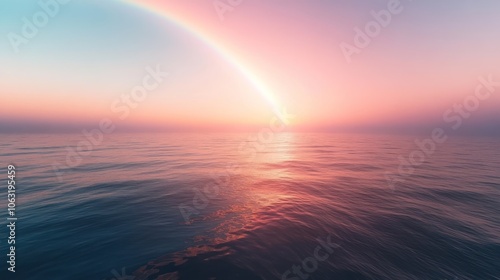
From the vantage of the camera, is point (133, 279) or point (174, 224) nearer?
point (133, 279)

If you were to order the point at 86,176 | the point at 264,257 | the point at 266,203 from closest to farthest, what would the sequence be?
the point at 264,257 < the point at 266,203 < the point at 86,176

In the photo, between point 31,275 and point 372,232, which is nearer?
point 31,275

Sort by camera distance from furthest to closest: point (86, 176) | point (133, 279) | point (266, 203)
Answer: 1. point (86, 176)
2. point (266, 203)
3. point (133, 279)

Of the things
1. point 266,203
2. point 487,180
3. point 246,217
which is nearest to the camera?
point 246,217

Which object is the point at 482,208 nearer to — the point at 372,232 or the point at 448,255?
the point at 448,255

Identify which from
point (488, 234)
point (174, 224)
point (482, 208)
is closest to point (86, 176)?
point (174, 224)

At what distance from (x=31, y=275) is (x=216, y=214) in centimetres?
604

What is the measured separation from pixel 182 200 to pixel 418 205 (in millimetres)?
13924

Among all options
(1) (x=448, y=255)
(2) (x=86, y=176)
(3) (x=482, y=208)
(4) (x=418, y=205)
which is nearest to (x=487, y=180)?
(3) (x=482, y=208)

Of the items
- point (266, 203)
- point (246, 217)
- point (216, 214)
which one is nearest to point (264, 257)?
point (246, 217)

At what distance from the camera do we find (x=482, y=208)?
12.1m

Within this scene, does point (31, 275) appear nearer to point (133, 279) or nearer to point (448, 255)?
point (133, 279)

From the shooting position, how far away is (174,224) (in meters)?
8.62

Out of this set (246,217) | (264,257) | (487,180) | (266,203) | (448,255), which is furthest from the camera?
(487,180)
